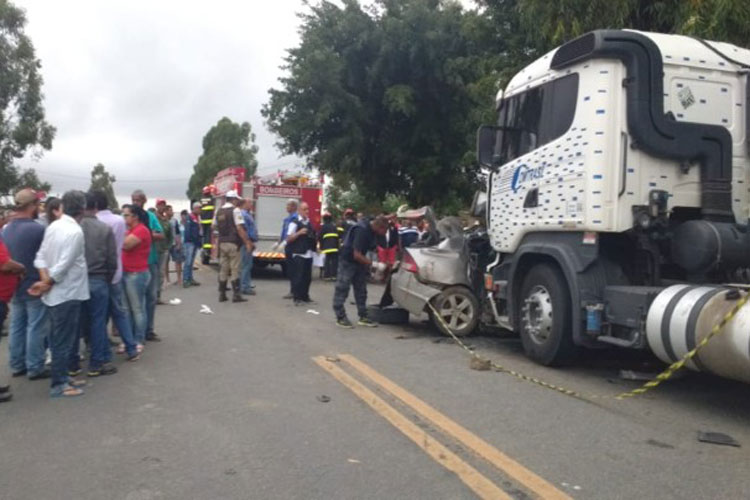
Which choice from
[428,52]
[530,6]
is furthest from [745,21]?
[428,52]

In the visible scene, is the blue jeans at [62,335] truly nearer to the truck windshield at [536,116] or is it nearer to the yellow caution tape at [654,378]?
the yellow caution tape at [654,378]

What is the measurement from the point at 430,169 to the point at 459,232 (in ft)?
45.9

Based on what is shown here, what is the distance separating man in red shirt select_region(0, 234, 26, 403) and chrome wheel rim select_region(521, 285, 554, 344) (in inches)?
190

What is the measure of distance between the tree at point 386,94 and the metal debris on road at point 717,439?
1766 centimetres

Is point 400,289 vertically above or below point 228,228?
below

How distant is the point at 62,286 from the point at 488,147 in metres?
4.78

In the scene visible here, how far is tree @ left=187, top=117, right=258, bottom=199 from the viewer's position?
194 feet

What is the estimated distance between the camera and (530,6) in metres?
12.9

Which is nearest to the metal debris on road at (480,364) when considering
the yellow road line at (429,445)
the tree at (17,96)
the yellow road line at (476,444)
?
the yellow road line at (476,444)

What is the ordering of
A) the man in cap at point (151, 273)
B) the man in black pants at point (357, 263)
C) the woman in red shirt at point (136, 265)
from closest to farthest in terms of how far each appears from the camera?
the woman in red shirt at point (136, 265)
the man in cap at point (151, 273)
the man in black pants at point (357, 263)

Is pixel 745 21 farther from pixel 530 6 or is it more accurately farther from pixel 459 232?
pixel 459 232

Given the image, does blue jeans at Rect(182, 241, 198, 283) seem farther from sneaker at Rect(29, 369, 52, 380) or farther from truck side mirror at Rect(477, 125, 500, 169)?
truck side mirror at Rect(477, 125, 500, 169)

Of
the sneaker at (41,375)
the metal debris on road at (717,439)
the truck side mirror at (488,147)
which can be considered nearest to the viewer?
the metal debris on road at (717,439)

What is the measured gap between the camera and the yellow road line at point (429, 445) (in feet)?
13.1
